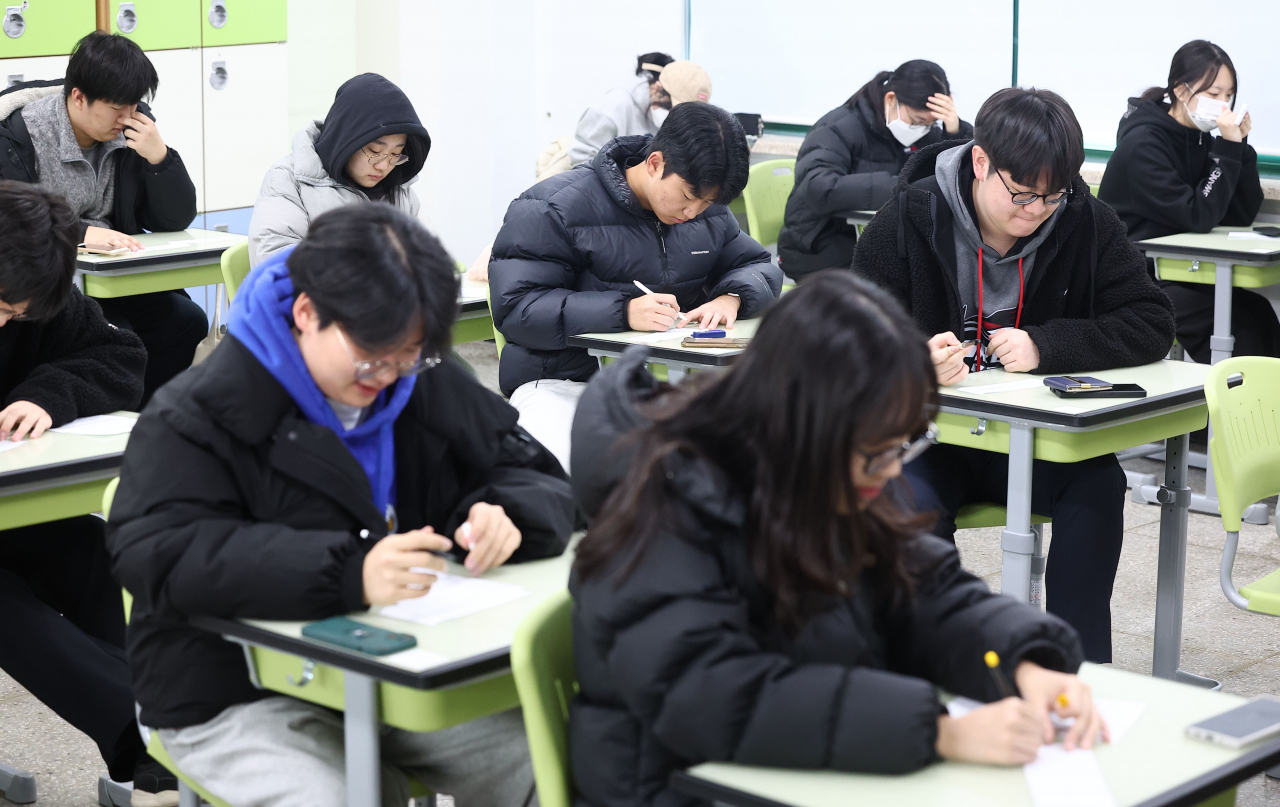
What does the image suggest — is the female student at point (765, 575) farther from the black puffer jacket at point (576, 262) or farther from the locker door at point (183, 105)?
the locker door at point (183, 105)

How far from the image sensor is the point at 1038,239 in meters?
3.17

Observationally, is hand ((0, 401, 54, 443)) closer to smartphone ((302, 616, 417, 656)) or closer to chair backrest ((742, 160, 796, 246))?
smartphone ((302, 616, 417, 656))

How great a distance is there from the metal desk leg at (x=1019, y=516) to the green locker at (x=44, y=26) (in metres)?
4.35

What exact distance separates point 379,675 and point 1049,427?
1.59 meters

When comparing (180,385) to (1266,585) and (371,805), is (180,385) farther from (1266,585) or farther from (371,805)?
(1266,585)

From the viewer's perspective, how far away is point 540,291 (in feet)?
11.6

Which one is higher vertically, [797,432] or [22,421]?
[797,432]

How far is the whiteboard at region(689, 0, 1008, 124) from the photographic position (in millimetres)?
6465

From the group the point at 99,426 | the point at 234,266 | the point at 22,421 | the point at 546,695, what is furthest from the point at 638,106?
the point at 546,695

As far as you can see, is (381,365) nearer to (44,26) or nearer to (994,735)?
(994,735)

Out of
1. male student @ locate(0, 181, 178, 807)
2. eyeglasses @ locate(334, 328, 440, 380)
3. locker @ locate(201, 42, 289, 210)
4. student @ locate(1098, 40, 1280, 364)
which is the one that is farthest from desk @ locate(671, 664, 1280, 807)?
locker @ locate(201, 42, 289, 210)

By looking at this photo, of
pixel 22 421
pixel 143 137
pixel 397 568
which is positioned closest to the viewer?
pixel 397 568

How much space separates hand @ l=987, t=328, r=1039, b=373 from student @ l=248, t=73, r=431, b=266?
1.65 meters

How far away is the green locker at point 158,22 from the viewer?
19.1ft
